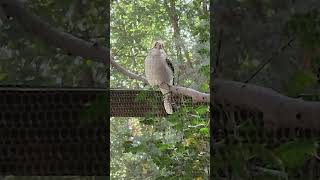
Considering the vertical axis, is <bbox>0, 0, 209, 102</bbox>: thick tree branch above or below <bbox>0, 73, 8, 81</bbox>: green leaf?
above

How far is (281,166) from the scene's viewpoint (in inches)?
35.5

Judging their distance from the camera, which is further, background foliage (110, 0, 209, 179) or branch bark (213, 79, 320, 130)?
background foliage (110, 0, 209, 179)

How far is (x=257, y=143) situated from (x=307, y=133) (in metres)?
0.10

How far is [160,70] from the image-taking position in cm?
100

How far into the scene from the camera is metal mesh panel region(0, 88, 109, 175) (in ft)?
3.18

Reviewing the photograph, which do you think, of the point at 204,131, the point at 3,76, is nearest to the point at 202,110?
the point at 204,131

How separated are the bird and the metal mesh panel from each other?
4.6 inches

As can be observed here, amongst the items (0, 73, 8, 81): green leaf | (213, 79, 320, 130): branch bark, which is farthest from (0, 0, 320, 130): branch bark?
(0, 73, 8, 81): green leaf

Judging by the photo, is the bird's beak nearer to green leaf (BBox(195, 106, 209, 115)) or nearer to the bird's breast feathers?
the bird's breast feathers

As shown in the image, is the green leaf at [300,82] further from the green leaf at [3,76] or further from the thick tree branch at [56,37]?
the green leaf at [3,76]

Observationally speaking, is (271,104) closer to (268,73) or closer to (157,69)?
(268,73)

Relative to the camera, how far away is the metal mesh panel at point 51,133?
970 millimetres

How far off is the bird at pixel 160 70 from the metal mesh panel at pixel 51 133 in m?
0.12

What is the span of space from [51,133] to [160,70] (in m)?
0.27
